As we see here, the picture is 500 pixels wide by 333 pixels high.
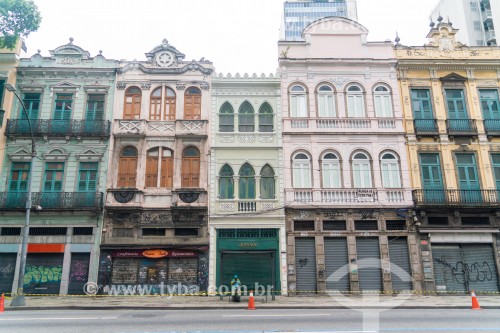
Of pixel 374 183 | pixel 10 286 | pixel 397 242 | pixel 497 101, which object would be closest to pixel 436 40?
pixel 497 101

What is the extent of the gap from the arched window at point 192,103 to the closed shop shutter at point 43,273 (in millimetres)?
10929

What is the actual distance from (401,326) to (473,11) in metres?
52.3

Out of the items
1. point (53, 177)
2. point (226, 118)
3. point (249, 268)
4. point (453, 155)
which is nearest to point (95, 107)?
point (53, 177)

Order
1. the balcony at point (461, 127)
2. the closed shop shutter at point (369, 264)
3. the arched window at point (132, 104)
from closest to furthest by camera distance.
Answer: the closed shop shutter at point (369, 264) < the balcony at point (461, 127) < the arched window at point (132, 104)

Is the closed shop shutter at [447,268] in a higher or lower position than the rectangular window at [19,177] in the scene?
lower

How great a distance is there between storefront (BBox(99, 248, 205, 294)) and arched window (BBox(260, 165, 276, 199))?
518cm

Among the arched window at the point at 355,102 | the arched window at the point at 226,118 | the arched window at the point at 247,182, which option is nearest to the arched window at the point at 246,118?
the arched window at the point at 226,118

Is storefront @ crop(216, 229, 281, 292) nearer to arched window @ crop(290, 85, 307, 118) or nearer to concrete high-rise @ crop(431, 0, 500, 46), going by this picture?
arched window @ crop(290, 85, 307, 118)

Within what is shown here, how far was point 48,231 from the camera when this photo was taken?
2136 cm

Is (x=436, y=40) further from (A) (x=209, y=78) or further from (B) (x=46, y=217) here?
(B) (x=46, y=217)

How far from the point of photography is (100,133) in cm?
2262

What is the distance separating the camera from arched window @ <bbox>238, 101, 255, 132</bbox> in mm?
23656

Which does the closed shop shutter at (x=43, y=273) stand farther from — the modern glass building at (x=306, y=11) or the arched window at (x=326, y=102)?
the modern glass building at (x=306, y=11)

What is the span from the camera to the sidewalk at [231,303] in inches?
619
